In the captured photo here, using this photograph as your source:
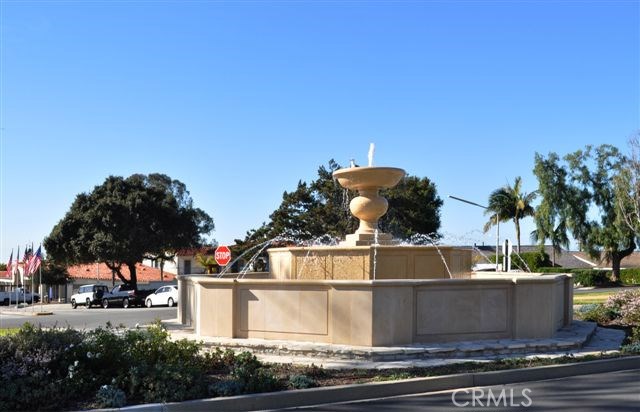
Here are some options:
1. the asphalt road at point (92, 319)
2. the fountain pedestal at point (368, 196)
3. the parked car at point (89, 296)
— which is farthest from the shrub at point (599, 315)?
the parked car at point (89, 296)

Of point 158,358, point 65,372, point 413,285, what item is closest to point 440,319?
point 413,285

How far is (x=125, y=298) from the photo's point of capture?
42.6m

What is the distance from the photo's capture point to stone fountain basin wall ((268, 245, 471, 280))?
14242 mm

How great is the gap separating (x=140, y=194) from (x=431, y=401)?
151 ft

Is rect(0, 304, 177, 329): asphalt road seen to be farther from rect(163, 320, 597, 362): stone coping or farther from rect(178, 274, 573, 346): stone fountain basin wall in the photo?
rect(163, 320, 597, 362): stone coping

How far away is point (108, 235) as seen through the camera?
4897cm

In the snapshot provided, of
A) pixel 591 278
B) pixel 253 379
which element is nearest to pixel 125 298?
pixel 253 379

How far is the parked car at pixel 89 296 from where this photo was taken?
45250mm

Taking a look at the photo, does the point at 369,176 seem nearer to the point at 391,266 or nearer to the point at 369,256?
the point at 369,256

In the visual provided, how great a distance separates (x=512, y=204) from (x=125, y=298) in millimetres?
41997

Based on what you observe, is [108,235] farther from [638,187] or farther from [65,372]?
[65,372]

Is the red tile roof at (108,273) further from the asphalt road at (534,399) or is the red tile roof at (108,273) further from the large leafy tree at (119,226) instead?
the asphalt road at (534,399)

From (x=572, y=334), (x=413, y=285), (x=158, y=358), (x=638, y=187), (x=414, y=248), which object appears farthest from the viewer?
(x=638, y=187)

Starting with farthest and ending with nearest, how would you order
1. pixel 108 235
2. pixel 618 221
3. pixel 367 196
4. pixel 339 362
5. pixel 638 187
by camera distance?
1. pixel 618 221
2. pixel 108 235
3. pixel 638 187
4. pixel 367 196
5. pixel 339 362
